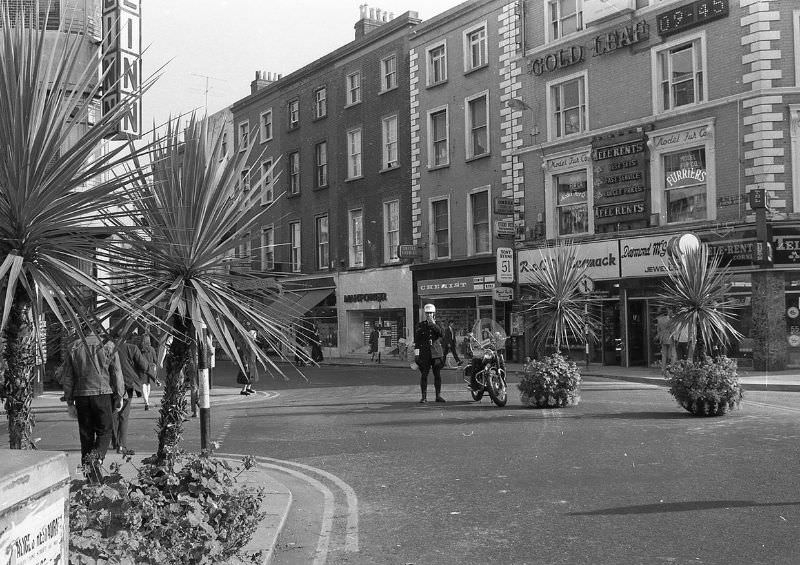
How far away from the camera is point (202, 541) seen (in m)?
4.25

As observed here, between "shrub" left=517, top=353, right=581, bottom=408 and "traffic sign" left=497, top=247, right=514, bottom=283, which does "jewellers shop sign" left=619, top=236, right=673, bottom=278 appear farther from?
"shrub" left=517, top=353, right=581, bottom=408

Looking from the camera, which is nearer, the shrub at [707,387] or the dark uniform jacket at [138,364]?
the dark uniform jacket at [138,364]

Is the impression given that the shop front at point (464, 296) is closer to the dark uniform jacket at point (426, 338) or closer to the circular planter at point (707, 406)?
the dark uniform jacket at point (426, 338)

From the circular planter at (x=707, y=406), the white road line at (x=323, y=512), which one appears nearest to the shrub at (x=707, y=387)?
the circular planter at (x=707, y=406)

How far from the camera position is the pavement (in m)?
5.81

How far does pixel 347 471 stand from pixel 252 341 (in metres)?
4.01

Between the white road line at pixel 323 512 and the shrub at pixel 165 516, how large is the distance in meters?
0.73

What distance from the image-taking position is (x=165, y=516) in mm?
4336

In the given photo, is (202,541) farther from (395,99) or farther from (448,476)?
(395,99)

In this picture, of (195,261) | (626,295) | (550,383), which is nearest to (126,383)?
(195,261)

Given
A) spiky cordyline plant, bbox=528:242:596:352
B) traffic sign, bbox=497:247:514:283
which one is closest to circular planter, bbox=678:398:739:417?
spiky cordyline plant, bbox=528:242:596:352

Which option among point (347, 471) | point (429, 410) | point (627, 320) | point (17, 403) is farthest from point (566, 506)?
point (627, 320)

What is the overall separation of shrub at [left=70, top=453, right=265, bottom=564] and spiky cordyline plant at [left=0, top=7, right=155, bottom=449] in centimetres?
98

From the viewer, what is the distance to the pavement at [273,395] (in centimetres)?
581
